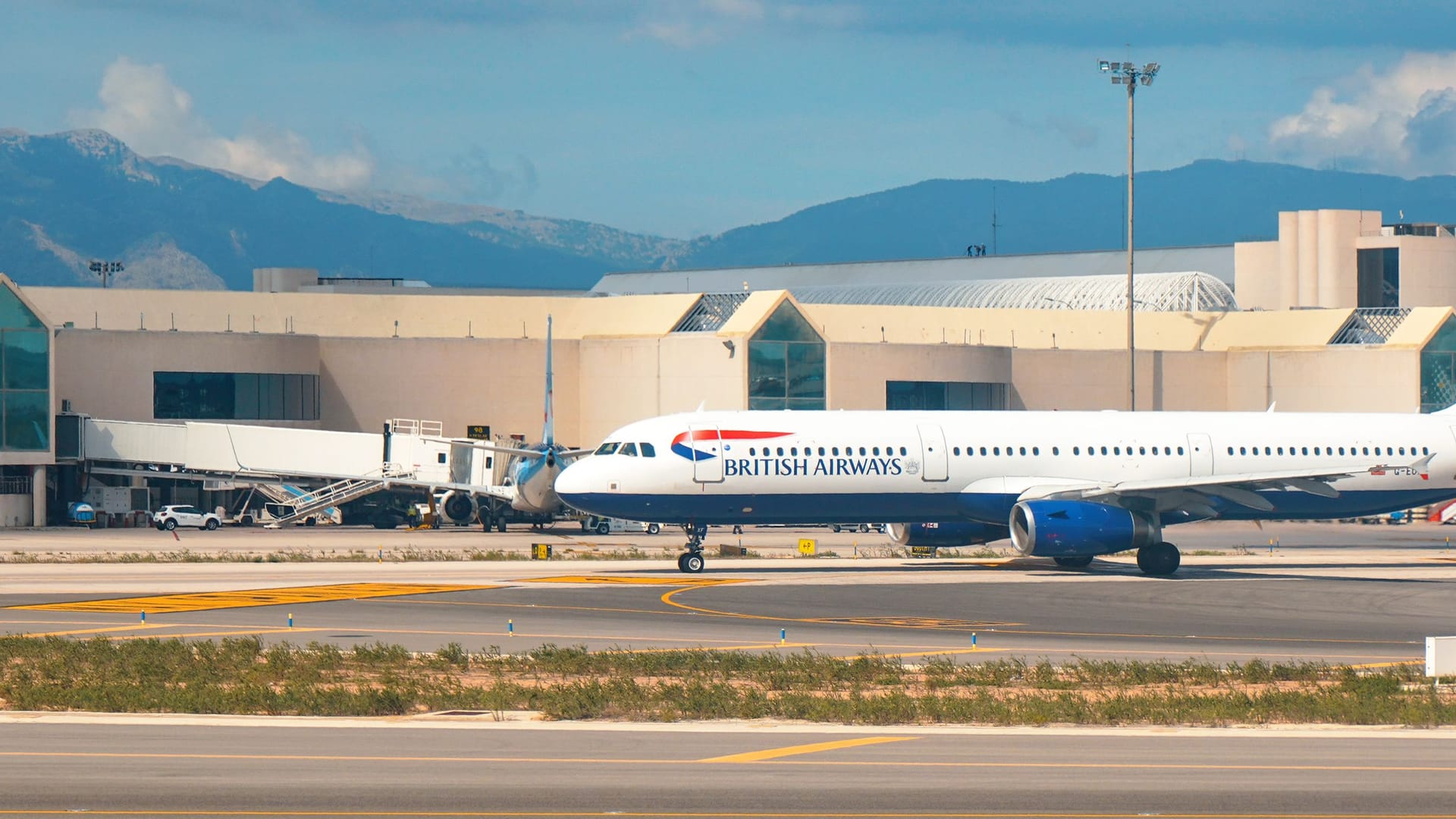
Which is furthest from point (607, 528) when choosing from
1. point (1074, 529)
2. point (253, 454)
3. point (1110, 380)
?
point (1110, 380)

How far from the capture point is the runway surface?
111ft

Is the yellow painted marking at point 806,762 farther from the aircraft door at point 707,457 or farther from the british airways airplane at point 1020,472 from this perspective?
the aircraft door at point 707,457

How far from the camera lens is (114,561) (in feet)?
187

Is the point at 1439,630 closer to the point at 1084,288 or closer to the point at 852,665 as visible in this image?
the point at 852,665

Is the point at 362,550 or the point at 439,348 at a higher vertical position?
the point at 439,348

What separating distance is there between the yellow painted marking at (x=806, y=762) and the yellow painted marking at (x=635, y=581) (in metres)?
26.1

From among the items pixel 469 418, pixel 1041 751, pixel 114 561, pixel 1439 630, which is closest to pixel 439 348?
pixel 469 418

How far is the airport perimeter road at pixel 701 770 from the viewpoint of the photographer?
57.9 ft

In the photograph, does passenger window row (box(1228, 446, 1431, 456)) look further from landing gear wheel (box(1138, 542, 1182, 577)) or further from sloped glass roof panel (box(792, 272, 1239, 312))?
Answer: sloped glass roof panel (box(792, 272, 1239, 312))

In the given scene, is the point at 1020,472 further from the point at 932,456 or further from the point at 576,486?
the point at 576,486

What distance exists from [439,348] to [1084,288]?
45915 millimetres

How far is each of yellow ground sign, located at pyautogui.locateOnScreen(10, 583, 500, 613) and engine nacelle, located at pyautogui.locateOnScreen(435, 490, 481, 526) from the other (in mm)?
38544

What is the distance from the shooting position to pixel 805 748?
70.2ft

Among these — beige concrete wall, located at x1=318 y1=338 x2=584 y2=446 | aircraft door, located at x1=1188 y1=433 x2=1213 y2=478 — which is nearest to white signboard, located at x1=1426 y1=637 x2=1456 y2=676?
aircraft door, located at x1=1188 y1=433 x2=1213 y2=478
